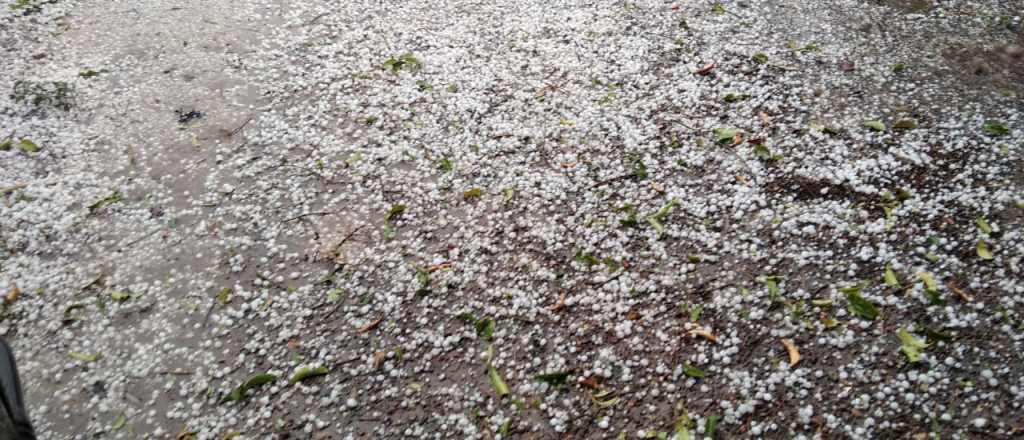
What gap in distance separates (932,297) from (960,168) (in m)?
0.83

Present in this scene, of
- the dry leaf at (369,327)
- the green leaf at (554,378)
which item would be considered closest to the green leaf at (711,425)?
the green leaf at (554,378)

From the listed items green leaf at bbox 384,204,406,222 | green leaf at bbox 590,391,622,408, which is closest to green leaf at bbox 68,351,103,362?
green leaf at bbox 384,204,406,222

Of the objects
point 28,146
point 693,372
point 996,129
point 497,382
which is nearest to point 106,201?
point 28,146

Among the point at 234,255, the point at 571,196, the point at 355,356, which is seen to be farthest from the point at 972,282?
the point at 234,255

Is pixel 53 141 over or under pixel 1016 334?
over

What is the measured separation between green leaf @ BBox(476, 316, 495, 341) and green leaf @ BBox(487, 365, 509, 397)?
0.13 metres

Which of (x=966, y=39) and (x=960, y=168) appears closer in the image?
(x=960, y=168)

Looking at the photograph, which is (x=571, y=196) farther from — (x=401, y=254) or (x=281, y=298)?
(x=281, y=298)

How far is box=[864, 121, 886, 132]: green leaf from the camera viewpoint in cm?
306

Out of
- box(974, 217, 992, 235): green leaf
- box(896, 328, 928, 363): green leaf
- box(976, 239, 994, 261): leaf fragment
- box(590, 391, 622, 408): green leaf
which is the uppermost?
box(974, 217, 992, 235): green leaf

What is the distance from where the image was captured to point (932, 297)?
7.73ft

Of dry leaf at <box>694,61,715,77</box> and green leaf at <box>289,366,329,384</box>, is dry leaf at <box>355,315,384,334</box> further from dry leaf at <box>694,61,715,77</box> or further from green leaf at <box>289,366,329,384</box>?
dry leaf at <box>694,61,715,77</box>

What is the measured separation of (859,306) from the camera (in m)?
2.36

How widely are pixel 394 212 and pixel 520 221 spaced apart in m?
0.58
